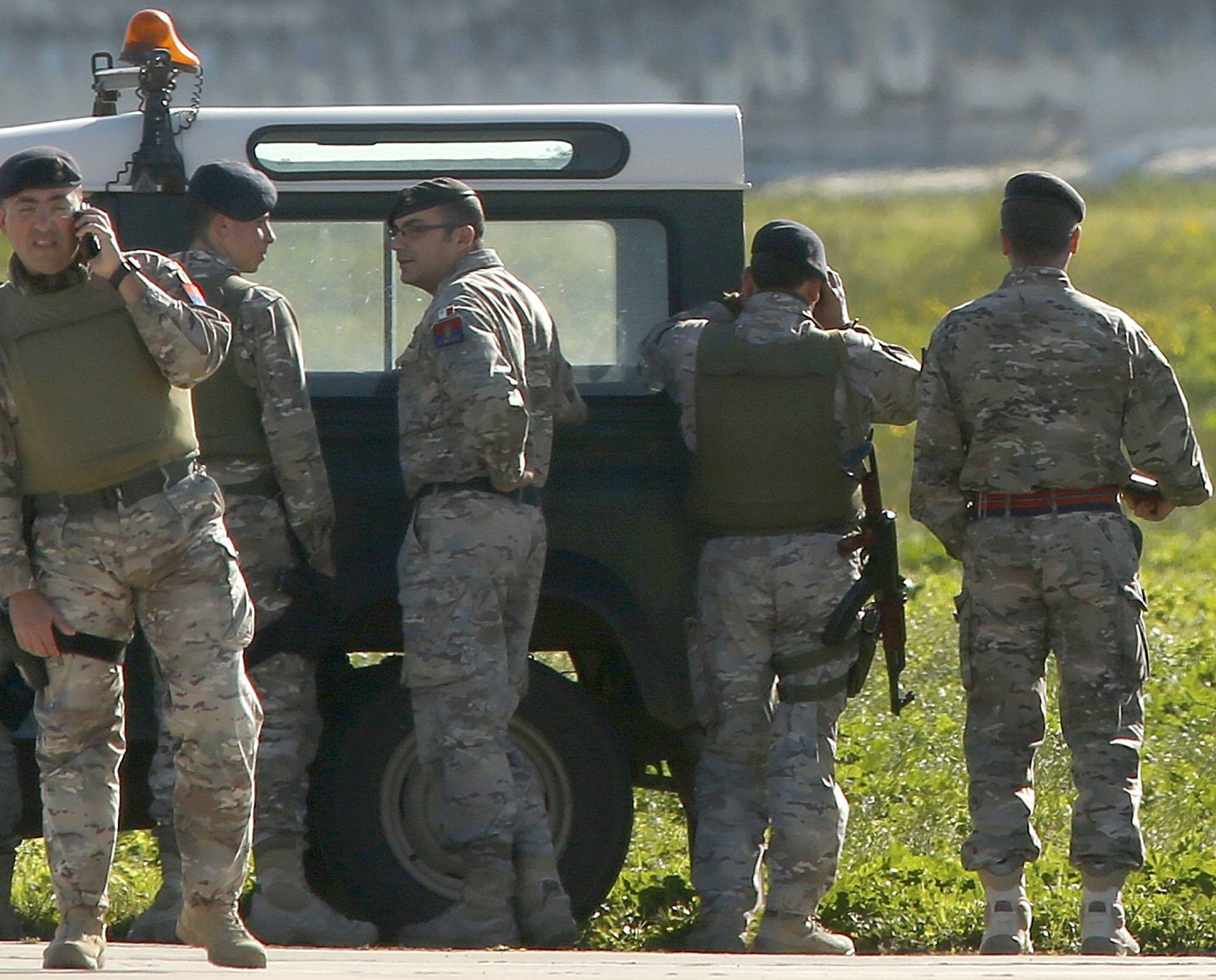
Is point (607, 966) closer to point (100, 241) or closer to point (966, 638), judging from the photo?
point (966, 638)

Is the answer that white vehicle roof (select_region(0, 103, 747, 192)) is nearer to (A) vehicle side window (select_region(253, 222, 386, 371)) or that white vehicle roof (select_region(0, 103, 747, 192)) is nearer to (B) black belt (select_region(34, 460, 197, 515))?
(A) vehicle side window (select_region(253, 222, 386, 371))

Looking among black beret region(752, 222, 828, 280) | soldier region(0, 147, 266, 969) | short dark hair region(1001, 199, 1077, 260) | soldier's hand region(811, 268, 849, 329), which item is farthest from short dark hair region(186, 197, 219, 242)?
short dark hair region(1001, 199, 1077, 260)

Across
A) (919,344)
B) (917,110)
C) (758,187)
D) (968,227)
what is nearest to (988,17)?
(917,110)

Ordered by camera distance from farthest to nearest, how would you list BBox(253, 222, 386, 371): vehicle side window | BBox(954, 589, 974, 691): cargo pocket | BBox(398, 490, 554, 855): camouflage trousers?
BBox(253, 222, 386, 371): vehicle side window → BBox(954, 589, 974, 691): cargo pocket → BBox(398, 490, 554, 855): camouflage trousers

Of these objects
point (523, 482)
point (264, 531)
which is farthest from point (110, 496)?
point (523, 482)

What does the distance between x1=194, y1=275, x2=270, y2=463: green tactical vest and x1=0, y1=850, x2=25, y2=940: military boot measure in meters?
1.11

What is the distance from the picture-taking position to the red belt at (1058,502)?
5.66 m

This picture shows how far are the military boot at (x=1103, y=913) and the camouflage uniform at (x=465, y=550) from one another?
134 cm

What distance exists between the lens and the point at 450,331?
5.54 m

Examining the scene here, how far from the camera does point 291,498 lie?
559cm

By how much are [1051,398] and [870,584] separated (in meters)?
0.62

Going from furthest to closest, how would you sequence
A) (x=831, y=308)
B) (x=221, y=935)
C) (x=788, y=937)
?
1. (x=831, y=308)
2. (x=788, y=937)
3. (x=221, y=935)

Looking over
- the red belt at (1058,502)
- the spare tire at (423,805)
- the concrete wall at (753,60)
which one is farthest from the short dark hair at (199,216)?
the concrete wall at (753,60)

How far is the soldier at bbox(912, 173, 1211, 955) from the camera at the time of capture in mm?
5602
